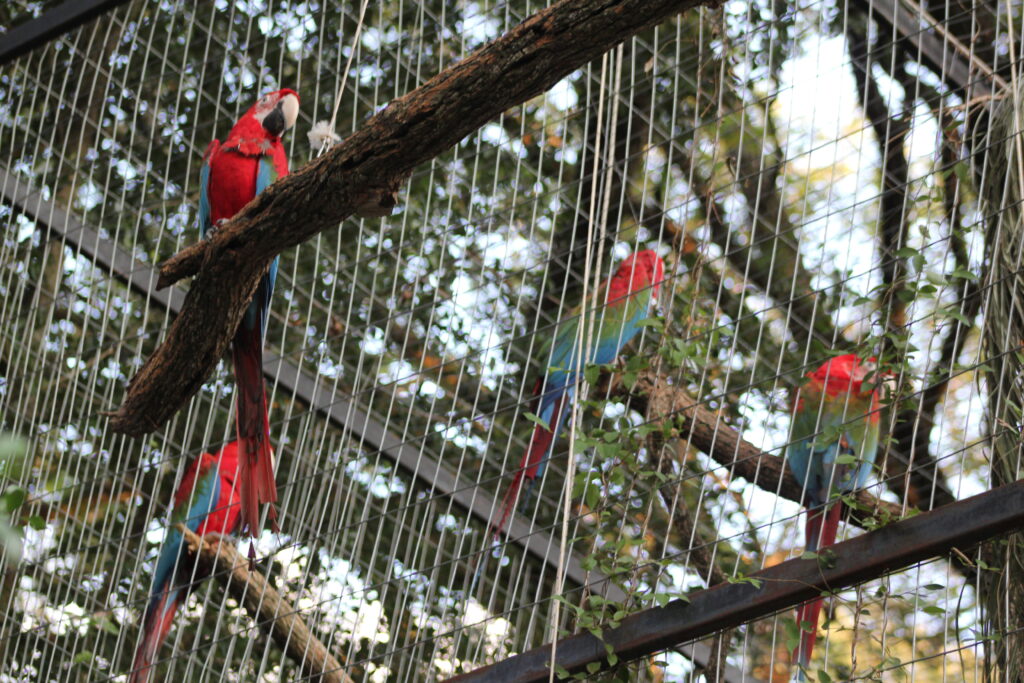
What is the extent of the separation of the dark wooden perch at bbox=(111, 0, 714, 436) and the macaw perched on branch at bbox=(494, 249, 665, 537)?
0.57 metres

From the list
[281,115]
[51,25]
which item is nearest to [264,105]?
[281,115]

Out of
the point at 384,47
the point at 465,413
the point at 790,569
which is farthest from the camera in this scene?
the point at 465,413

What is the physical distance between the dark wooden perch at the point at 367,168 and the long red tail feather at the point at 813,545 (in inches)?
32.3

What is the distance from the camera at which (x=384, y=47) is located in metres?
2.83

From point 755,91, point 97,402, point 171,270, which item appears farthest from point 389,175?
point 755,91

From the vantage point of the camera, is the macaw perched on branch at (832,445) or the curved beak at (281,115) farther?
the curved beak at (281,115)

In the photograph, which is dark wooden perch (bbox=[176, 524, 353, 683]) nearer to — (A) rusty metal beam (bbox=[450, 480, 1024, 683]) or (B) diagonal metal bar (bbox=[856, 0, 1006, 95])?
(A) rusty metal beam (bbox=[450, 480, 1024, 683])

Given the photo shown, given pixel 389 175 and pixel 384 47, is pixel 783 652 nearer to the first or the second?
pixel 384 47

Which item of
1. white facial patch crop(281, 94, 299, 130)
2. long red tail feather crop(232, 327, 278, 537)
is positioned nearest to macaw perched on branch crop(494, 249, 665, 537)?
long red tail feather crop(232, 327, 278, 537)

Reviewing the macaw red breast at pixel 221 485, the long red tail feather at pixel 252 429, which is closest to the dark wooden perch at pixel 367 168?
the long red tail feather at pixel 252 429

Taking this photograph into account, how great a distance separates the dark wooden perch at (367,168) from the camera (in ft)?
5.69

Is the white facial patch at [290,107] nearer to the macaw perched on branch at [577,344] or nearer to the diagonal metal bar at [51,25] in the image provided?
the diagonal metal bar at [51,25]

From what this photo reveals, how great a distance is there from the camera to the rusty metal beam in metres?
1.68

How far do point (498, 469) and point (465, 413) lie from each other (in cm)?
21
